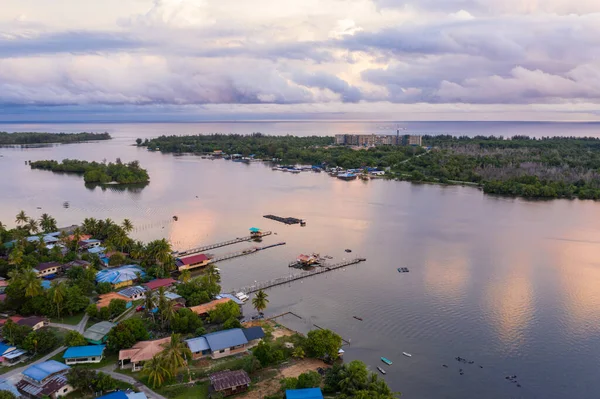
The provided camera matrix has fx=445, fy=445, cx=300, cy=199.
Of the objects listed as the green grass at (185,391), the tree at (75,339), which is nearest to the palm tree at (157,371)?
the green grass at (185,391)

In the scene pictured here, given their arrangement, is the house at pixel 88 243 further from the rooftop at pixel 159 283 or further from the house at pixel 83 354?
the house at pixel 83 354

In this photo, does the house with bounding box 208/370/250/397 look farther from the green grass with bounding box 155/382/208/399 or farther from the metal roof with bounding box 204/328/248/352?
the metal roof with bounding box 204/328/248/352

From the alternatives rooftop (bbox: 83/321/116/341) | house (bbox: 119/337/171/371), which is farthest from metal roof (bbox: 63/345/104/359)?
house (bbox: 119/337/171/371)

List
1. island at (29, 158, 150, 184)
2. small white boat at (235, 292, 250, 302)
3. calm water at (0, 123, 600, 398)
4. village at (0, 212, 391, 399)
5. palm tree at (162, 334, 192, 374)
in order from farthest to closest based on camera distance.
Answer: island at (29, 158, 150, 184) < small white boat at (235, 292, 250, 302) < calm water at (0, 123, 600, 398) < palm tree at (162, 334, 192, 374) < village at (0, 212, 391, 399)

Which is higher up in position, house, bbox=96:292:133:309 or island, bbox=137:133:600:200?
island, bbox=137:133:600:200

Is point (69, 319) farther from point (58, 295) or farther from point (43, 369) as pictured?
point (43, 369)

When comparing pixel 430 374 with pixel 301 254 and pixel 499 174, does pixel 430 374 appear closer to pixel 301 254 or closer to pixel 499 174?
pixel 301 254

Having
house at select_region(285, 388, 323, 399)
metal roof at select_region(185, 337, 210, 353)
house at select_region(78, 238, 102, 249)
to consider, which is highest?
house at select_region(78, 238, 102, 249)

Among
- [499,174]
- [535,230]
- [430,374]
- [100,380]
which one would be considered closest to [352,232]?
[535,230]
